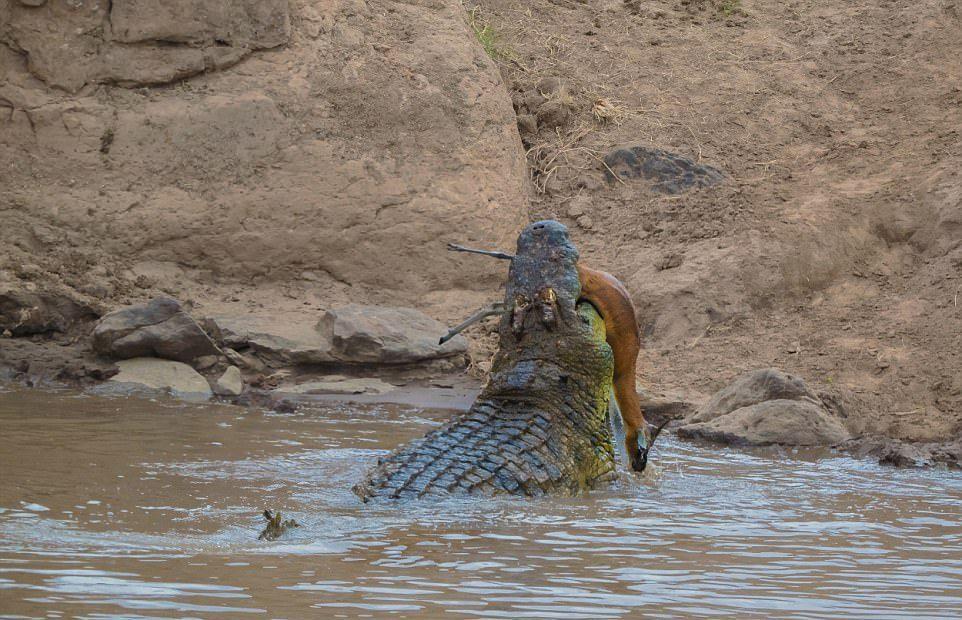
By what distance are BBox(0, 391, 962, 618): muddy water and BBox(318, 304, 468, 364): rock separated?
1654 millimetres

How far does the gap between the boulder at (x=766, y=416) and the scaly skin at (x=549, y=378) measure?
139 centimetres

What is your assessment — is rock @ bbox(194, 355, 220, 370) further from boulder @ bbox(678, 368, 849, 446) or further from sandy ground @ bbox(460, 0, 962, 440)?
boulder @ bbox(678, 368, 849, 446)

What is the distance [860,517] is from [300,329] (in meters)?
4.60

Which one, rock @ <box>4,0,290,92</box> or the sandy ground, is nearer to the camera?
the sandy ground

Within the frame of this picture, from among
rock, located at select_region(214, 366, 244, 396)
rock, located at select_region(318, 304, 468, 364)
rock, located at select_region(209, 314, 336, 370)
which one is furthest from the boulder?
rock, located at select_region(214, 366, 244, 396)

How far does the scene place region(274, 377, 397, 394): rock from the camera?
26.2ft

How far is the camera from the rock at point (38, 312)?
27.2 ft

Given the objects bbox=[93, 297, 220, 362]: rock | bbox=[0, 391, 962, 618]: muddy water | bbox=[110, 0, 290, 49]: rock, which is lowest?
bbox=[0, 391, 962, 618]: muddy water

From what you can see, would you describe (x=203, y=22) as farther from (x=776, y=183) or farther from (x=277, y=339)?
(x=776, y=183)

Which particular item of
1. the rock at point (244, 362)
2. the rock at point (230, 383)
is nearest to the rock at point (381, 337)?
the rock at point (244, 362)

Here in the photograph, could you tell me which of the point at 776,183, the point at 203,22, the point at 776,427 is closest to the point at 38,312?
the point at 203,22

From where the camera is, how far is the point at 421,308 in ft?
31.0

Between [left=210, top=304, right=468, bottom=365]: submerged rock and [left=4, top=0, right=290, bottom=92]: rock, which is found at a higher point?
[left=4, top=0, right=290, bottom=92]: rock

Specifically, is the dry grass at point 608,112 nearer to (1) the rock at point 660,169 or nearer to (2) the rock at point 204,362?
(1) the rock at point 660,169
